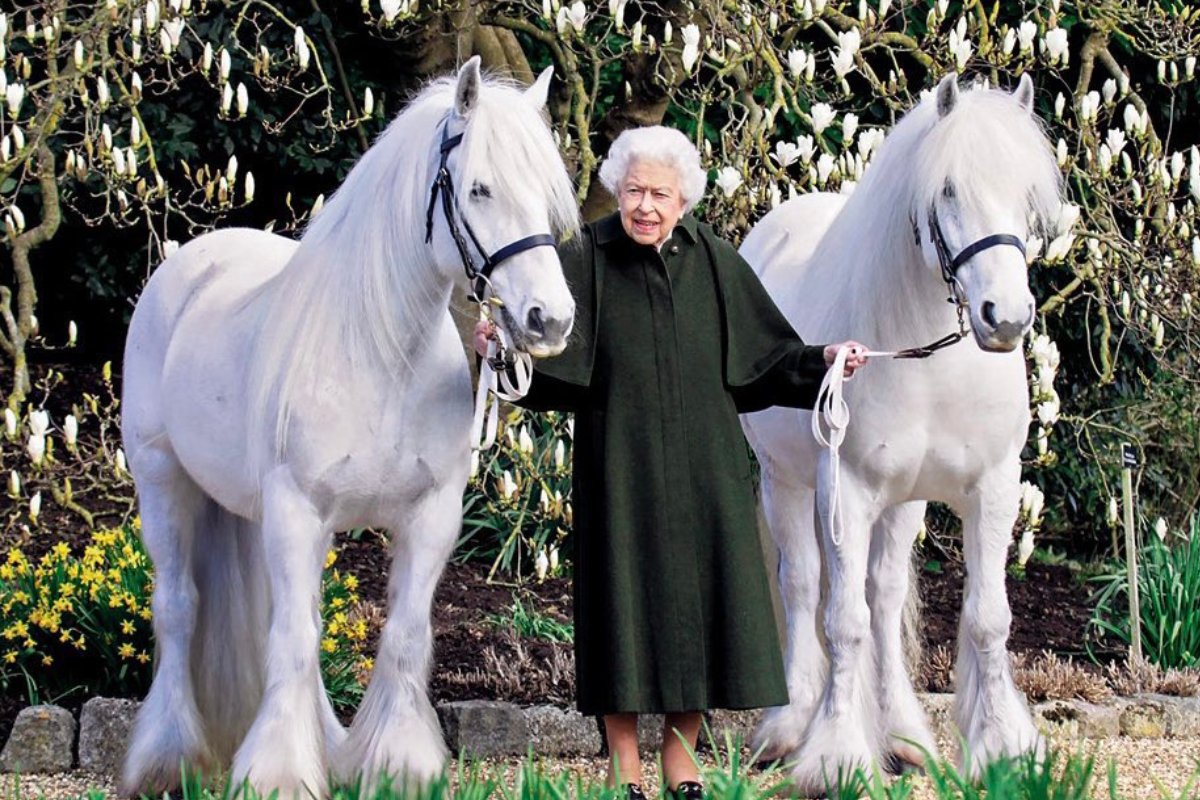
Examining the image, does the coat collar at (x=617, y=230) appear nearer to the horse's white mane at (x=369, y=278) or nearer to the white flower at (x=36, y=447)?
the horse's white mane at (x=369, y=278)

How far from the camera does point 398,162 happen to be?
4242mm

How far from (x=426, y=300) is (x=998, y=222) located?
136 cm

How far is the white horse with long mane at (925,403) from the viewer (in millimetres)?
4332

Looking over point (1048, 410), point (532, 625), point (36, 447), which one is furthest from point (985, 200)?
point (36, 447)

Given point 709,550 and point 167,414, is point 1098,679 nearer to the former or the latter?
point 709,550

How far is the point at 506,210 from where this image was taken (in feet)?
12.8

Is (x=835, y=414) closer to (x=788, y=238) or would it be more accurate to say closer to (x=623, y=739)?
(x=623, y=739)

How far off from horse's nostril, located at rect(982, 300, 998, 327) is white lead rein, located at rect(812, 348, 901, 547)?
1.18 ft

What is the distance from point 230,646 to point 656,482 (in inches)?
57.7

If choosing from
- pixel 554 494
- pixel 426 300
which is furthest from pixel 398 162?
pixel 554 494

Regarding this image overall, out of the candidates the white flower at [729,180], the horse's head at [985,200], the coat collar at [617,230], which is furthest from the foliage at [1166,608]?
the coat collar at [617,230]

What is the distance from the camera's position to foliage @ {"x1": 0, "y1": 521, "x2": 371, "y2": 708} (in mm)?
5492

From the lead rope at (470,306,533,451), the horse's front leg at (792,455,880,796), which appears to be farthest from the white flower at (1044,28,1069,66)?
the lead rope at (470,306,533,451)

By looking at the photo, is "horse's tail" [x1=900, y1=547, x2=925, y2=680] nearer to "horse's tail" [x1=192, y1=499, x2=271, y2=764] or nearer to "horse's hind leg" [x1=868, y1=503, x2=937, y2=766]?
"horse's hind leg" [x1=868, y1=503, x2=937, y2=766]
